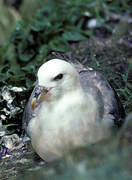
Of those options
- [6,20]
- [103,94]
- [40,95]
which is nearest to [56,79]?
[40,95]

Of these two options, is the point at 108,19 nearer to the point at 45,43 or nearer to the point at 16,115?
the point at 45,43

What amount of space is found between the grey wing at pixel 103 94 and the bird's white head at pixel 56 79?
0.32 meters

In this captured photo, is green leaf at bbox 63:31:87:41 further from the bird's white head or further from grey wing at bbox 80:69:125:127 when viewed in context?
the bird's white head

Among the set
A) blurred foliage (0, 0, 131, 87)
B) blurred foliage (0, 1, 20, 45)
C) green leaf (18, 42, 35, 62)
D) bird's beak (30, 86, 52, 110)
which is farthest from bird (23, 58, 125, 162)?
blurred foliage (0, 1, 20, 45)

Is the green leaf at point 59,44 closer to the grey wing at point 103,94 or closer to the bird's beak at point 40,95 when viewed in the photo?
the grey wing at point 103,94

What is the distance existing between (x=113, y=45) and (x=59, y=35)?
0.84m

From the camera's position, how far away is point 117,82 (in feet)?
15.2

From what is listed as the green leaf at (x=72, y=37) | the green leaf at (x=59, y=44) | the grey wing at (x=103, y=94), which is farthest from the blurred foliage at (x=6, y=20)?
the grey wing at (x=103, y=94)

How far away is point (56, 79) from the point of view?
126 inches

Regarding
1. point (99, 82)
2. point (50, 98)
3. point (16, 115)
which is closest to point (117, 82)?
point (99, 82)

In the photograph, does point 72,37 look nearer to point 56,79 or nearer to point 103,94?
point 103,94

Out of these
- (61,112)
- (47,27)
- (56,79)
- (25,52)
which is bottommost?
(25,52)

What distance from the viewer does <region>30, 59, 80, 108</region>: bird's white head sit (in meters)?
3.17

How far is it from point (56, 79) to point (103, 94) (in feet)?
2.09
